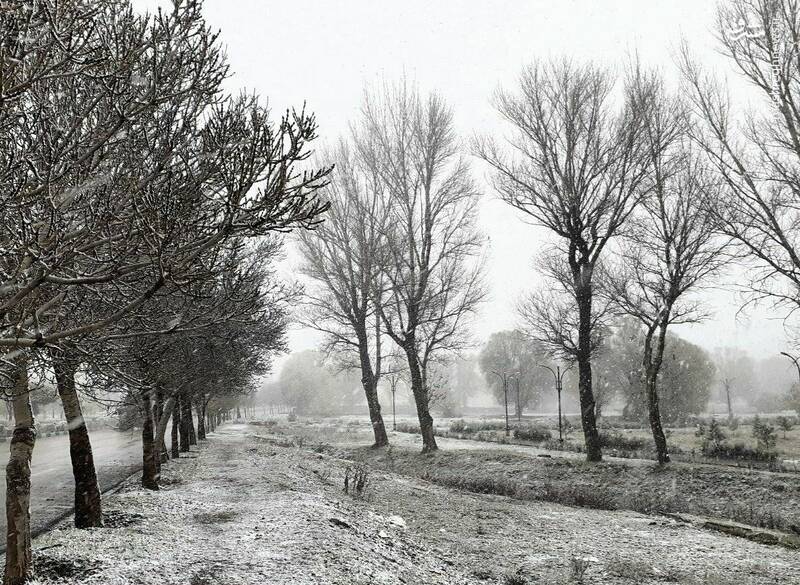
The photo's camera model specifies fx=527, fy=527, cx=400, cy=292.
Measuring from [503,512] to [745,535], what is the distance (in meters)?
4.29

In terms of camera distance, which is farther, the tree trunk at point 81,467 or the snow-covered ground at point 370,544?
the tree trunk at point 81,467

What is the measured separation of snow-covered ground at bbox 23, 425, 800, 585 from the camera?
615 centimetres

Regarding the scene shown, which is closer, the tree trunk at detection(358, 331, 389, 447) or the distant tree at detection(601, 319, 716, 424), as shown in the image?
the tree trunk at detection(358, 331, 389, 447)

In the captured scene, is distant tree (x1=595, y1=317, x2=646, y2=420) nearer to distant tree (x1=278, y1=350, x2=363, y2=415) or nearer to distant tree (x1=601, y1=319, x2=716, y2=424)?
distant tree (x1=601, y1=319, x2=716, y2=424)

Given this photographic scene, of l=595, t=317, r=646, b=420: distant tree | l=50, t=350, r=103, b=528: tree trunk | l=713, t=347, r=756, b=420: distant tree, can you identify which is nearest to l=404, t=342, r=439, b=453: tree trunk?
l=50, t=350, r=103, b=528: tree trunk

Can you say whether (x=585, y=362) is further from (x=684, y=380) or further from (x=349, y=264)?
(x=684, y=380)

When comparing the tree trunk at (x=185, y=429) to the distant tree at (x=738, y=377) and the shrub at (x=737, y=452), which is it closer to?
the shrub at (x=737, y=452)

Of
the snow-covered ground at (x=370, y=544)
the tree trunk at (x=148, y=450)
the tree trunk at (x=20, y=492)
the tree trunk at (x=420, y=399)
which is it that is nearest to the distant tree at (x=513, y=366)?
the tree trunk at (x=420, y=399)

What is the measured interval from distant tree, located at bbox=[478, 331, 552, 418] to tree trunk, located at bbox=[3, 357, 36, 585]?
193 ft

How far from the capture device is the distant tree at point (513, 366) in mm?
63594

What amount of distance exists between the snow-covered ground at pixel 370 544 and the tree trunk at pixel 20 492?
1.07ft

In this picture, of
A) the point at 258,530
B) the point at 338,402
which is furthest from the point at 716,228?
the point at 338,402

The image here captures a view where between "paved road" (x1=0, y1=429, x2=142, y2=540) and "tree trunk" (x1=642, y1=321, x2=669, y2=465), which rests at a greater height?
"tree trunk" (x1=642, y1=321, x2=669, y2=465)

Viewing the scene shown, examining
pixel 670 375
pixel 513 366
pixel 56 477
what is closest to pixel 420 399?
pixel 56 477
